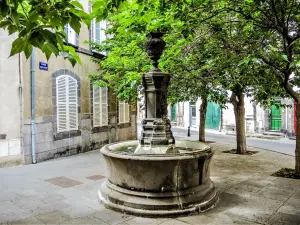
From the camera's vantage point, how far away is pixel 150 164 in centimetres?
439

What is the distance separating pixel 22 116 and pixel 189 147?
5.46m

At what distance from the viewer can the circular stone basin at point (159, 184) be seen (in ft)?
14.3

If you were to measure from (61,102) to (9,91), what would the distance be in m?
1.94

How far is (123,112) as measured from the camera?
1423cm

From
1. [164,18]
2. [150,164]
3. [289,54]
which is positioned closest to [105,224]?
Answer: [150,164]

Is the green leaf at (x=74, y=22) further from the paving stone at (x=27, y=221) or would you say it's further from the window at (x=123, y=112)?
the window at (x=123, y=112)

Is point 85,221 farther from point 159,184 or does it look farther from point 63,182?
point 63,182

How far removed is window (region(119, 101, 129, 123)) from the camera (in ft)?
45.7

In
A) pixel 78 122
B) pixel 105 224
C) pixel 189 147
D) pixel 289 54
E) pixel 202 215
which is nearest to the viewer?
pixel 105 224

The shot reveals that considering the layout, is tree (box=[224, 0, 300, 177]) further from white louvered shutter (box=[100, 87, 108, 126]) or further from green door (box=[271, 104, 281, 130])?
green door (box=[271, 104, 281, 130])

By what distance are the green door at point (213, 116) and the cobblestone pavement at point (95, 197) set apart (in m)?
13.9

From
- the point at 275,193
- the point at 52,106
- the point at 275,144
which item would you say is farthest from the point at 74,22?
the point at 275,144

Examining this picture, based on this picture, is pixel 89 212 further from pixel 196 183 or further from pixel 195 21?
pixel 195 21

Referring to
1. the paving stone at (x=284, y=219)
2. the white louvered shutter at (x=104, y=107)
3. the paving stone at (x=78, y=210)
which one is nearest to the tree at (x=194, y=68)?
the paving stone at (x=284, y=219)
